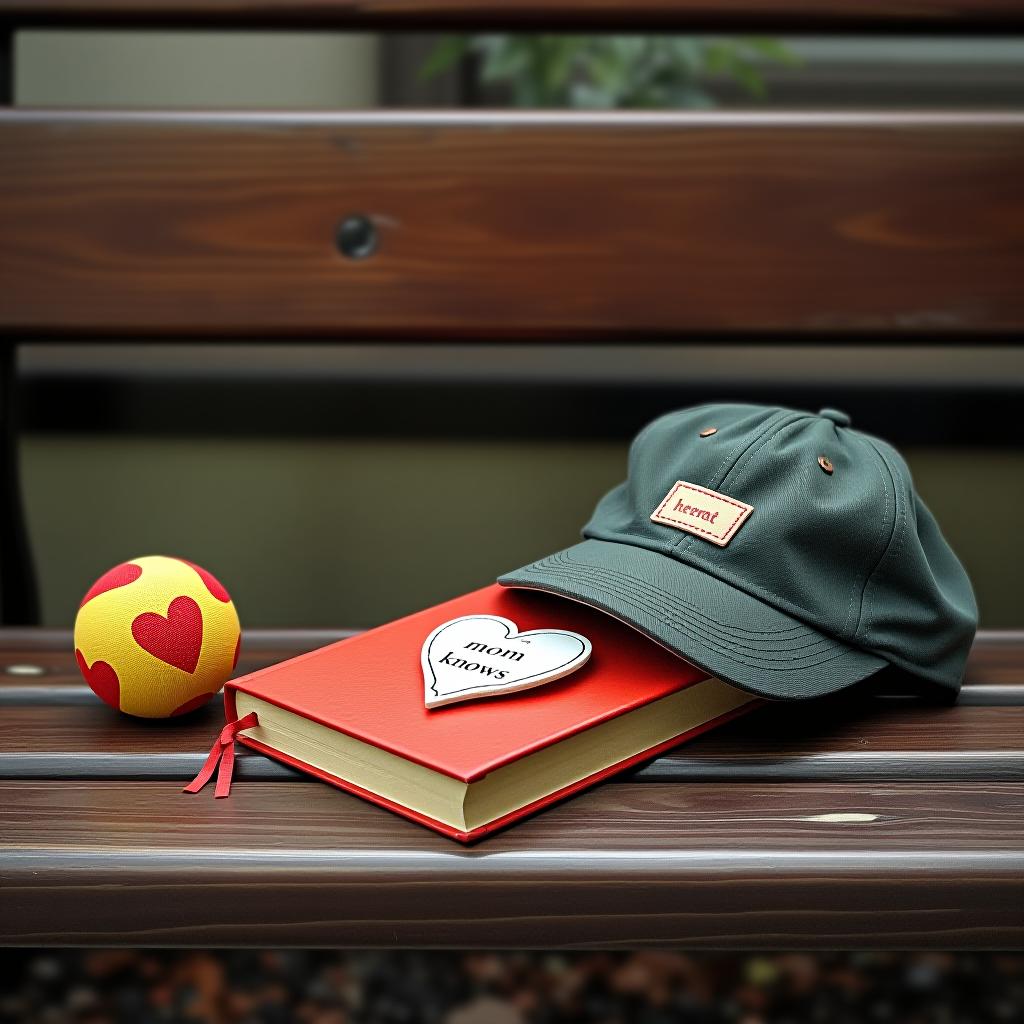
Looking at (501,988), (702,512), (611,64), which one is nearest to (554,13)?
(611,64)

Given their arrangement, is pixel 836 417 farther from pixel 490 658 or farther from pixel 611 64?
pixel 611 64

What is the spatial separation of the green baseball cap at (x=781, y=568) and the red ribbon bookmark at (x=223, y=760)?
Result: 0.61 ft

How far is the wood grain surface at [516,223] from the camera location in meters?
1.13

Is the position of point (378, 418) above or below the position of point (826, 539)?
below

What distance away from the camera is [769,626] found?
2.13 ft

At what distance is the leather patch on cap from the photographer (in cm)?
69

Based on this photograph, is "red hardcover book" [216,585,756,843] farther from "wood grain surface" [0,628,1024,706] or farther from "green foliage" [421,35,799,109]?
"green foliage" [421,35,799,109]

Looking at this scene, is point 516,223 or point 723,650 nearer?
point 723,650

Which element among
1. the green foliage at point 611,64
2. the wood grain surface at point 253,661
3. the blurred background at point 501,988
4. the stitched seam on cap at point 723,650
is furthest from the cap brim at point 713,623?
the green foliage at point 611,64

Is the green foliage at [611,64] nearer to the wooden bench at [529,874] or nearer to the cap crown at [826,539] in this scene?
the cap crown at [826,539]

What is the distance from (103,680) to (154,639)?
0.05 metres

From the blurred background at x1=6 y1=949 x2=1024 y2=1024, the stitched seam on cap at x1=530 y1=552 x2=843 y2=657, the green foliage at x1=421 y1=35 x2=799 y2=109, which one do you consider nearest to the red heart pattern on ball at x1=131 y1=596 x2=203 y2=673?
the stitched seam on cap at x1=530 y1=552 x2=843 y2=657

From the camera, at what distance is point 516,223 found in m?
1.15

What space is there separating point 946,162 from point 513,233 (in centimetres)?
47
